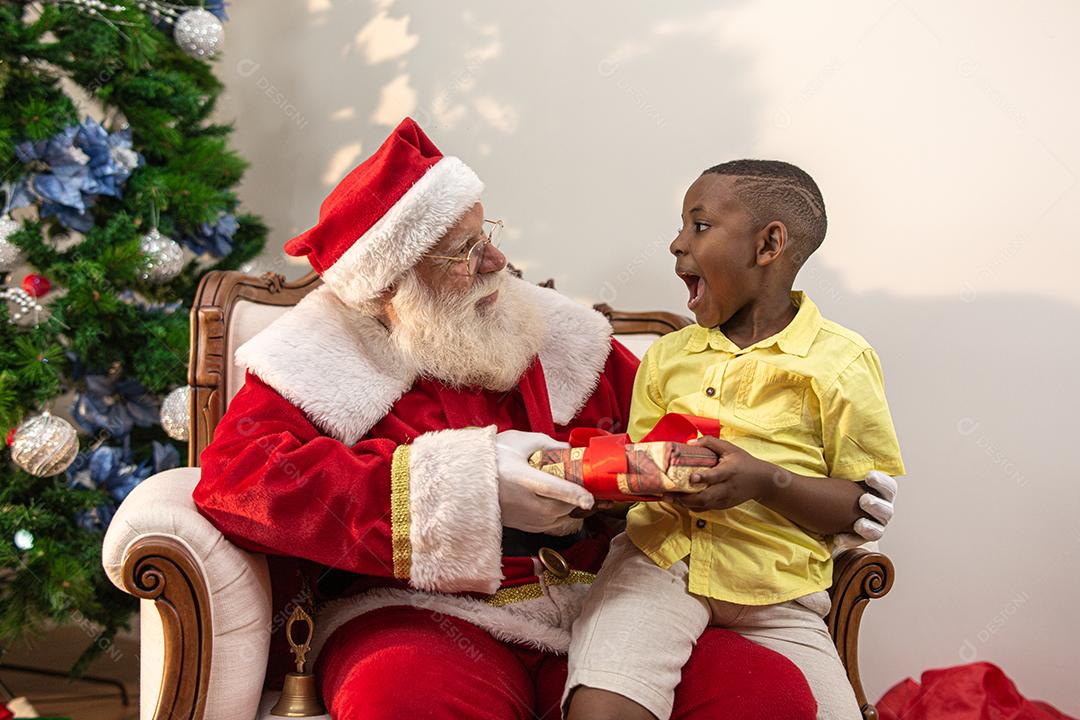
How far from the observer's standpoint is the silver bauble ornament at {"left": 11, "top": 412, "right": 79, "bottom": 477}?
2762 millimetres

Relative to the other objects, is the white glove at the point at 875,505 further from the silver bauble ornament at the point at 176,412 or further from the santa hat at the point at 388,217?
the silver bauble ornament at the point at 176,412

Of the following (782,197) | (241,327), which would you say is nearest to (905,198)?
(782,197)

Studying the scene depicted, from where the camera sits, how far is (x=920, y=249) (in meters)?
2.87

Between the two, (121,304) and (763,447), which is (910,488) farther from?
(121,304)

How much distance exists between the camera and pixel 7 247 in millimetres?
2783

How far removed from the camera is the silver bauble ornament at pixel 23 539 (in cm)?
282

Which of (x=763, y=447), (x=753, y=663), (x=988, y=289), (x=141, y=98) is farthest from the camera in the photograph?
(x=141, y=98)

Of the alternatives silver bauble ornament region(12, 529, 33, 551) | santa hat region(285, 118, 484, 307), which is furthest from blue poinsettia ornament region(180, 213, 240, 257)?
santa hat region(285, 118, 484, 307)

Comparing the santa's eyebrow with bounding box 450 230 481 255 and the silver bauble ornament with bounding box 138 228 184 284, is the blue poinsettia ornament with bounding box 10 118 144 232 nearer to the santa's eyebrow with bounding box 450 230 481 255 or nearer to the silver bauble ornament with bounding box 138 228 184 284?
the silver bauble ornament with bounding box 138 228 184 284

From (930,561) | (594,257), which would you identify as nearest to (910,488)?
(930,561)

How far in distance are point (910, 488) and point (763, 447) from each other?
1.28 m

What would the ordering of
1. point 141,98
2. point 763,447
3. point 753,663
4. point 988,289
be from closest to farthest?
1. point 753,663
2. point 763,447
3. point 988,289
4. point 141,98

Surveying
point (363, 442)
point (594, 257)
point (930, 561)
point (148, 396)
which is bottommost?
point (148, 396)

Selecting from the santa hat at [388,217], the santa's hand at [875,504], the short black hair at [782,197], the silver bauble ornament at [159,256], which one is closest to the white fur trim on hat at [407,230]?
the santa hat at [388,217]
